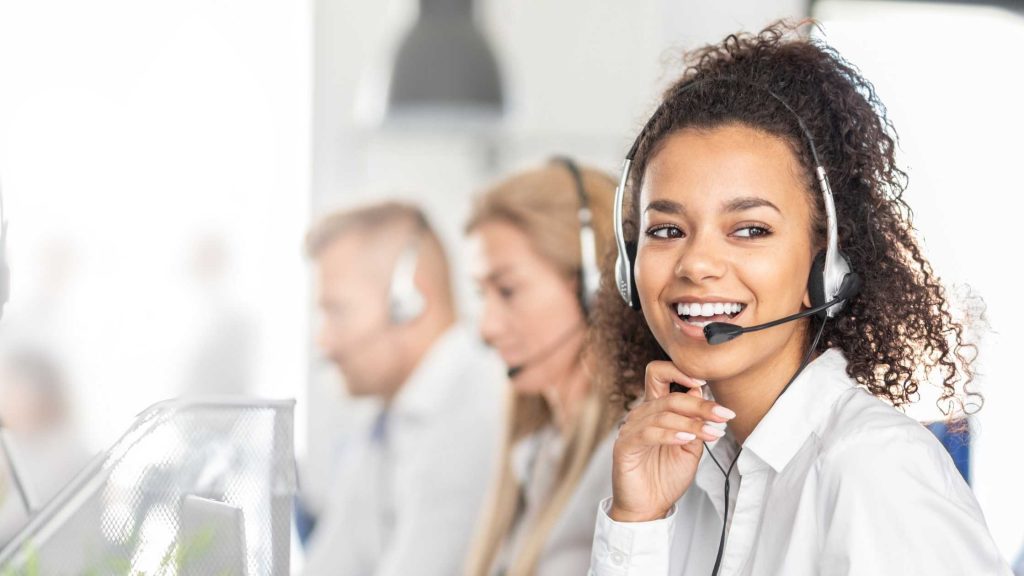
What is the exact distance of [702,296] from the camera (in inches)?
36.5

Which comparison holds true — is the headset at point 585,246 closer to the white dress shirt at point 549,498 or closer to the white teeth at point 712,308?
the white dress shirt at point 549,498

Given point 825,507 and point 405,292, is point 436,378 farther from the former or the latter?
point 825,507

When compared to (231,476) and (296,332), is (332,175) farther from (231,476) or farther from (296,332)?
(231,476)

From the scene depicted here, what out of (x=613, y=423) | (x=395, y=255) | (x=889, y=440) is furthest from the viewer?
(x=395, y=255)

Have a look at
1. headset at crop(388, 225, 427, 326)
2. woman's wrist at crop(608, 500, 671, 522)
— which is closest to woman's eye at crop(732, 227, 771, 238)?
woman's wrist at crop(608, 500, 671, 522)

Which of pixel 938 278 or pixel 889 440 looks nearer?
pixel 889 440

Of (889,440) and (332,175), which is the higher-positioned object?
(889,440)

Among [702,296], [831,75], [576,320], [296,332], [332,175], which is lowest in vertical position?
[296,332]

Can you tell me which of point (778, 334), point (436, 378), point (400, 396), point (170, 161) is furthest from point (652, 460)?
point (170, 161)

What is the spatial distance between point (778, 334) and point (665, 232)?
12 centimetres

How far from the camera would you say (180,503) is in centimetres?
91

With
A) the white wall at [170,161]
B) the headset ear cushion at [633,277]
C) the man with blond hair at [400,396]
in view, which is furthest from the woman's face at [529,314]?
the white wall at [170,161]

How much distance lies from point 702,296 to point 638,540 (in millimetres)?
220

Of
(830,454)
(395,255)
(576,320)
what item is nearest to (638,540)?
(830,454)
